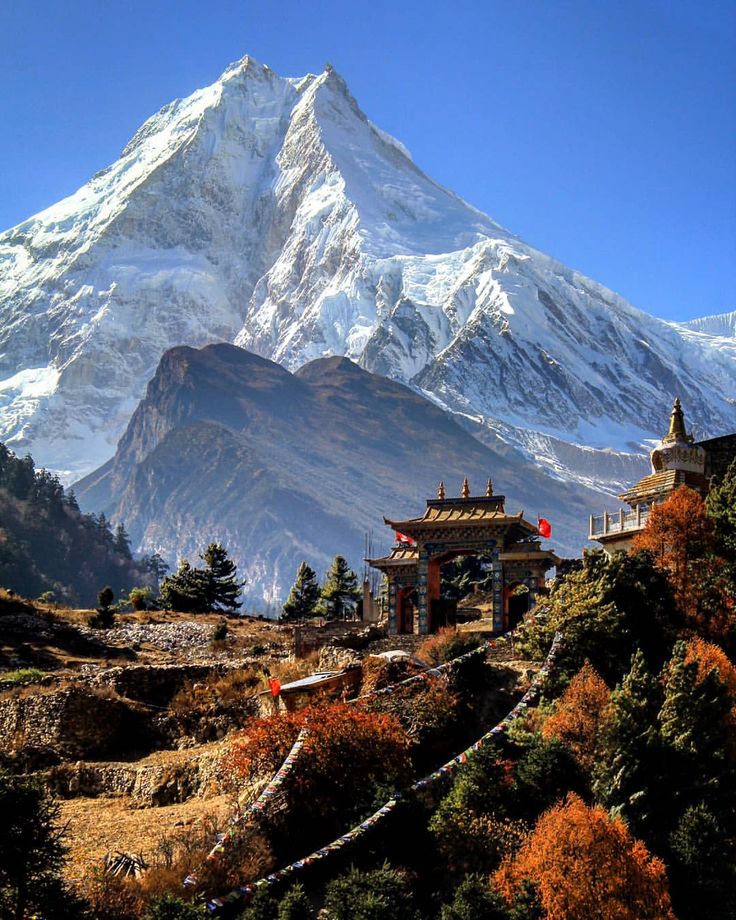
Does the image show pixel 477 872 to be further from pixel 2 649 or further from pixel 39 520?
pixel 39 520

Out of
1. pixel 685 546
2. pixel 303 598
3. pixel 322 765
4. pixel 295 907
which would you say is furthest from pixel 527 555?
pixel 303 598

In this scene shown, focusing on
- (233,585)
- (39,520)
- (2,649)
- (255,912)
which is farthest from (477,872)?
(39,520)

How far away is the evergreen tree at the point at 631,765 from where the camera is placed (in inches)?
1092

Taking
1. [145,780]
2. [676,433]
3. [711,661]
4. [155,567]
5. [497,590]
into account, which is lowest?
[145,780]

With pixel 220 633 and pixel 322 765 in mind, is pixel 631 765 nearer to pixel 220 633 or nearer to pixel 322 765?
pixel 322 765

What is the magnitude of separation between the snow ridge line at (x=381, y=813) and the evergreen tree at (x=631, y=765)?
9.42 ft

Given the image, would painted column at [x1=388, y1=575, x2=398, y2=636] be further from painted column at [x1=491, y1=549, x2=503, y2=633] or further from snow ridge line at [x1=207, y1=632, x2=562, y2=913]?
snow ridge line at [x1=207, y1=632, x2=562, y2=913]

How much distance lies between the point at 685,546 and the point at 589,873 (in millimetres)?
15915

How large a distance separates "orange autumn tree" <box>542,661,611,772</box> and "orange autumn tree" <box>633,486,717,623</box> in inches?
216

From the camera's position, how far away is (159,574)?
480 feet

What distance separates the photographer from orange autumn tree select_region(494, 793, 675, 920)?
24.8 m

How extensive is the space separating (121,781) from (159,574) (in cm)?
11623

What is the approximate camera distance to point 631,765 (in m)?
Answer: 28.4

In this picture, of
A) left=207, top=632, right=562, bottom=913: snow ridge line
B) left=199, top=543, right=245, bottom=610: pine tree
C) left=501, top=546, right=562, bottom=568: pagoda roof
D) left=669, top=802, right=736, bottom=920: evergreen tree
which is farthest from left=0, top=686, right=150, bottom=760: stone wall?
left=199, top=543, right=245, bottom=610: pine tree
